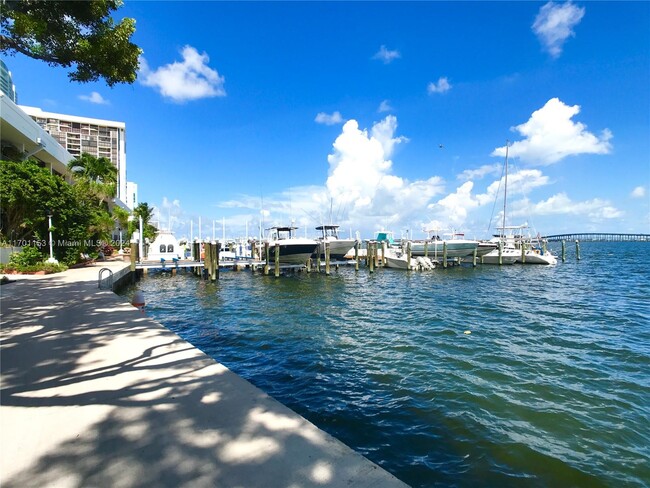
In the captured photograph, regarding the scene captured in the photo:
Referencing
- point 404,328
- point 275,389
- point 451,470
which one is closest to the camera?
point 451,470

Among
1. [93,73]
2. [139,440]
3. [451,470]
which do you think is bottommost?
[451,470]

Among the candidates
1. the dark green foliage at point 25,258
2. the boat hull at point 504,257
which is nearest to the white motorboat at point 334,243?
the boat hull at point 504,257

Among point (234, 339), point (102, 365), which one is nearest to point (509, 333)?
point (234, 339)

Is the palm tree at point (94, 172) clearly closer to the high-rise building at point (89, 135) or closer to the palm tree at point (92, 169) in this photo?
the palm tree at point (92, 169)

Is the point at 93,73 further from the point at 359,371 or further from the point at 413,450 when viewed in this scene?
the point at 413,450

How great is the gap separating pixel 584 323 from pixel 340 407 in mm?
10917

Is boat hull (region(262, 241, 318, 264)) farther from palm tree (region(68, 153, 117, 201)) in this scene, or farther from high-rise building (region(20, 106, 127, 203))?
high-rise building (region(20, 106, 127, 203))

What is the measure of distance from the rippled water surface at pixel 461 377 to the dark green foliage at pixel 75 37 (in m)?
7.47

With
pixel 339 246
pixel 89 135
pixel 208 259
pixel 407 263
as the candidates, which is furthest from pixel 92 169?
pixel 89 135

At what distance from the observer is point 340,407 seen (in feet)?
19.8

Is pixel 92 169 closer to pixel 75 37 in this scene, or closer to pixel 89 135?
pixel 75 37

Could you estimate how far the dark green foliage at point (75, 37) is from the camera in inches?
289

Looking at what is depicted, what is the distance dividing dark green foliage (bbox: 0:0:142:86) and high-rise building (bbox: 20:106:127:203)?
77.5 meters

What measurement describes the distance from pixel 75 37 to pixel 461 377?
11346 mm
